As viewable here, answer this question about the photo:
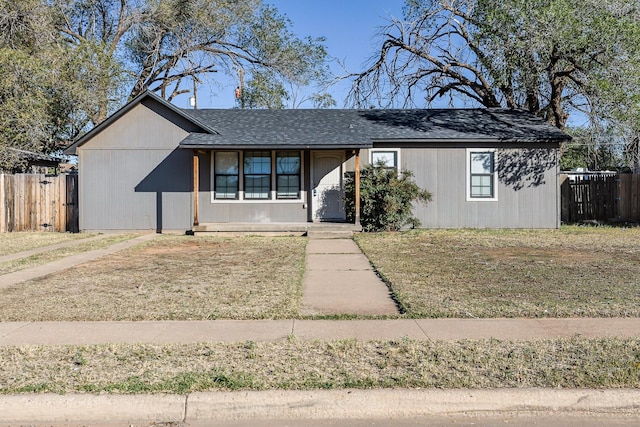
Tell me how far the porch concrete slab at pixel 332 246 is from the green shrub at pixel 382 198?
253 cm

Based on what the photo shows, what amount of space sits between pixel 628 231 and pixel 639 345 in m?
14.5

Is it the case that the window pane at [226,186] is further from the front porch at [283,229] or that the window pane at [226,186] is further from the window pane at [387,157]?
the window pane at [387,157]

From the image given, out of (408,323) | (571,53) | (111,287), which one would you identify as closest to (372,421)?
(408,323)

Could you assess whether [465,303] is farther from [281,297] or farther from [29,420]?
[29,420]

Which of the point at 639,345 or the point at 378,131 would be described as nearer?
the point at 639,345

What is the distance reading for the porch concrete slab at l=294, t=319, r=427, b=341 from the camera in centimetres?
566

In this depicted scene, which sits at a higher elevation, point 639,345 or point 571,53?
point 571,53

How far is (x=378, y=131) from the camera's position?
62.7 ft

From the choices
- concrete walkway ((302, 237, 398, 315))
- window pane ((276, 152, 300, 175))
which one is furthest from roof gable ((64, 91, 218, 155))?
concrete walkway ((302, 237, 398, 315))

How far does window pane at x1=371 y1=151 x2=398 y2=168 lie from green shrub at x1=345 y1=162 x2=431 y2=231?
35.5 inches

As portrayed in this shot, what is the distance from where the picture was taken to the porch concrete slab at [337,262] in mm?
10367

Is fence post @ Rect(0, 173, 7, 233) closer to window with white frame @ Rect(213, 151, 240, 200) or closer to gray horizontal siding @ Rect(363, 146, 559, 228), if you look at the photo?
window with white frame @ Rect(213, 151, 240, 200)

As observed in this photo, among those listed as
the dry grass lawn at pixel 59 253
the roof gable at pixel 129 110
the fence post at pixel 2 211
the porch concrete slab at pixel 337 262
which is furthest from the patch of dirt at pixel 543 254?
the fence post at pixel 2 211

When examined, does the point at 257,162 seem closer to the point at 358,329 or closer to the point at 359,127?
the point at 359,127
